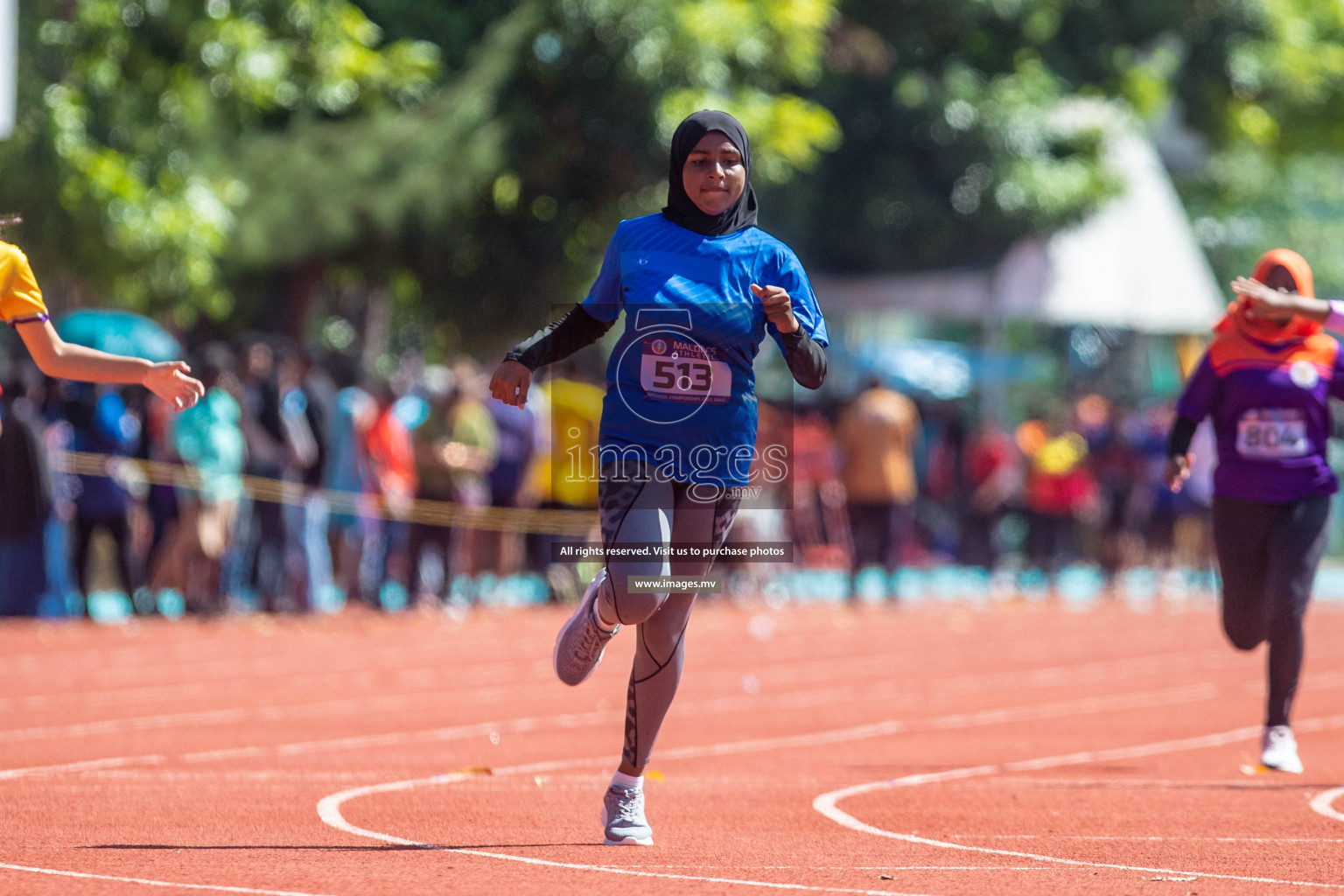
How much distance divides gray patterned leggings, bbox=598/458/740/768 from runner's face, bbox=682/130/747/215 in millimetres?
780

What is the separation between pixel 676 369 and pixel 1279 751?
402 cm

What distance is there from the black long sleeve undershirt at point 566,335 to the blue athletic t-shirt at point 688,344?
9 centimetres

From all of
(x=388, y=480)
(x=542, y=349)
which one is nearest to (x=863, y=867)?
(x=542, y=349)

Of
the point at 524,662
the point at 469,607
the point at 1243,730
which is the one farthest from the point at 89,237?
the point at 1243,730

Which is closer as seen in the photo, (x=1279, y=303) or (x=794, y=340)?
(x=794, y=340)

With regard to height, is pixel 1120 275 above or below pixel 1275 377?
above

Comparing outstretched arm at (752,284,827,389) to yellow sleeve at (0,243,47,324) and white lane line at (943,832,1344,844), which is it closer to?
white lane line at (943,832,1344,844)

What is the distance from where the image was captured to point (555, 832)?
7000mm

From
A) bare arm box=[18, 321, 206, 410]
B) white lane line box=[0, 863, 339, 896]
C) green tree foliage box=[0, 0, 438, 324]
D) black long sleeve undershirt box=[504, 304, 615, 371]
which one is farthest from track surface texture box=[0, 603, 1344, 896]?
green tree foliage box=[0, 0, 438, 324]

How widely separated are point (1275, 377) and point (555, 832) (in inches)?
154

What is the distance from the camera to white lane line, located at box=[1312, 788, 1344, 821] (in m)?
7.73

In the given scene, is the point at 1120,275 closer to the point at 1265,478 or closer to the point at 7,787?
the point at 1265,478

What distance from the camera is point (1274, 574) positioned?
9234mm

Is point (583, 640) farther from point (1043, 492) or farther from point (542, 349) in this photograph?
point (1043, 492)
